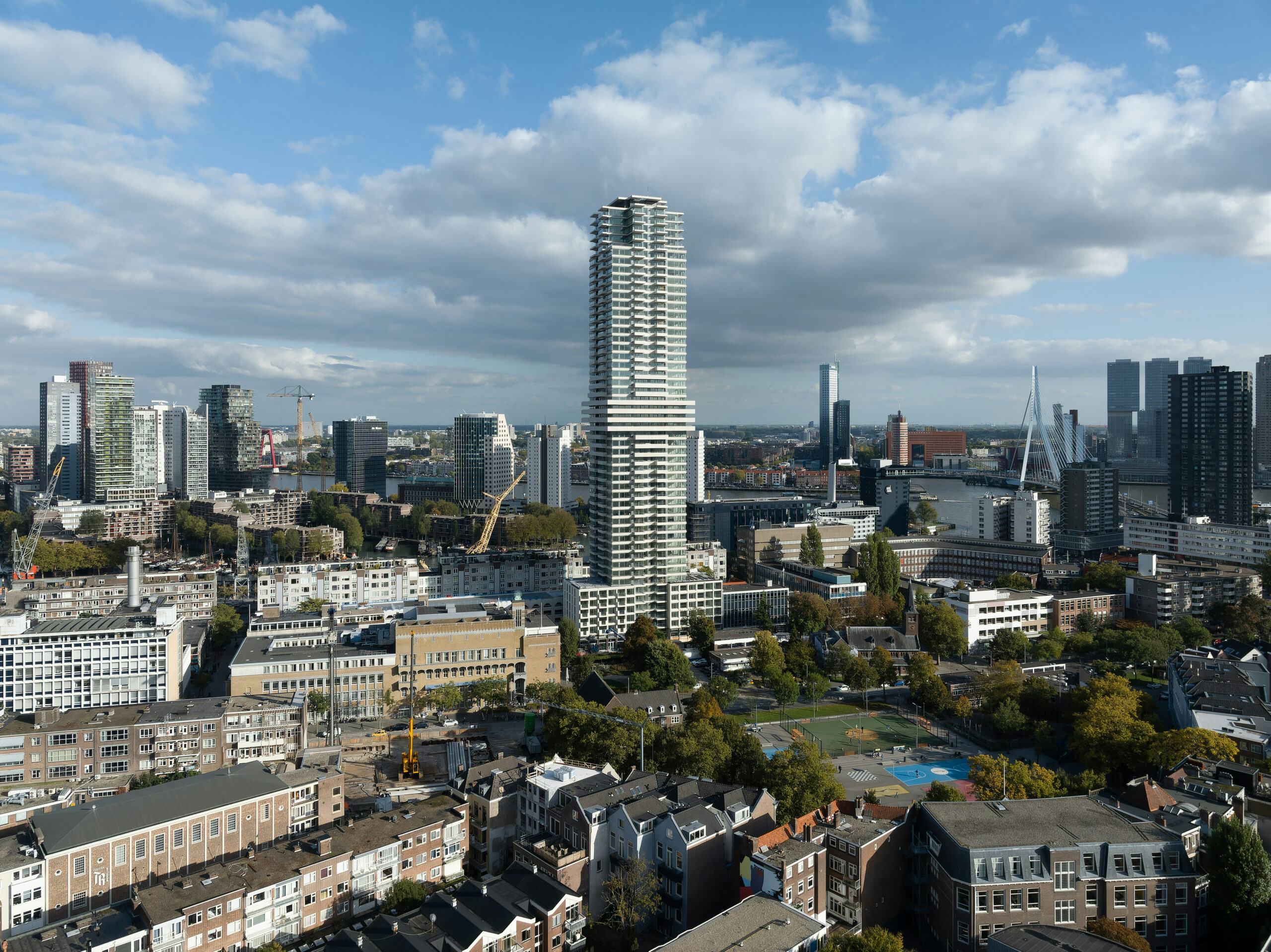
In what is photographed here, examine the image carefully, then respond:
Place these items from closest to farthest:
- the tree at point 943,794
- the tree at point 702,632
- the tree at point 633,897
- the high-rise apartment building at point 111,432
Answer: the tree at point 633,897 → the tree at point 943,794 → the tree at point 702,632 → the high-rise apartment building at point 111,432

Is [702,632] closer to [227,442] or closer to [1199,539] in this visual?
[1199,539]

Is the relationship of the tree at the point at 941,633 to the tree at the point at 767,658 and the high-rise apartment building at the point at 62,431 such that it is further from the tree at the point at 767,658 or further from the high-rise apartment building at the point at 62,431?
the high-rise apartment building at the point at 62,431

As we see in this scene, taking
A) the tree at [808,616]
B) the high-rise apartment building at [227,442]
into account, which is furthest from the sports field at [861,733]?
the high-rise apartment building at [227,442]

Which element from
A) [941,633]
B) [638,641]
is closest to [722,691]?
[638,641]

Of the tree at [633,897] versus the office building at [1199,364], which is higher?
the office building at [1199,364]

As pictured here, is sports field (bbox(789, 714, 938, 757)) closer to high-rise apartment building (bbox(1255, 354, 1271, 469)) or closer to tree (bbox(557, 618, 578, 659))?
tree (bbox(557, 618, 578, 659))

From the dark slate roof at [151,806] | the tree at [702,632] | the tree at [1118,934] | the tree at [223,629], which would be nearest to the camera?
the tree at [1118,934]
